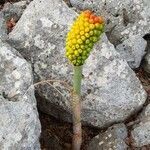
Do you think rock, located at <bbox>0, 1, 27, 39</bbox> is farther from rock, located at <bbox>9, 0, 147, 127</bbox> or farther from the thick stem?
the thick stem

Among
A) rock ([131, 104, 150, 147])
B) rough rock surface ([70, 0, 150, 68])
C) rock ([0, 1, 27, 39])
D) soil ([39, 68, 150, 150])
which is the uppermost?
rough rock surface ([70, 0, 150, 68])

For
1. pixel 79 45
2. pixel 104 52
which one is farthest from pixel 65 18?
pixel 79 45

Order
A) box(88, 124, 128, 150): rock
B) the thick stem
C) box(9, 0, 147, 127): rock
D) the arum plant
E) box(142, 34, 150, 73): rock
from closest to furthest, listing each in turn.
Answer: the arum plant
the thick stem
box(88, 124, 128, 150): rock
box(9, 0, 147, 127): rock
box(142, 34, 150, 73): rock

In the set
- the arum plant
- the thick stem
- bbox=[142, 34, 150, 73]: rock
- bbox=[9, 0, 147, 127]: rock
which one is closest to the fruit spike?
the arum plant

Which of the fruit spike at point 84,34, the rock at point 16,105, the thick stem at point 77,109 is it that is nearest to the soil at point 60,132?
the thick stem at point 77,109

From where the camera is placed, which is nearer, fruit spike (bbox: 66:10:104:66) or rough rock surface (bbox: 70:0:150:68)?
fruit spike (bbox: 66:10:104:66)

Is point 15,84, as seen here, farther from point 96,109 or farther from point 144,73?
point 144,73
